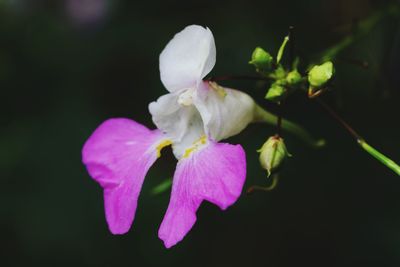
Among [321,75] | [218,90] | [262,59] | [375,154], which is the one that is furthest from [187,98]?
[375,154]

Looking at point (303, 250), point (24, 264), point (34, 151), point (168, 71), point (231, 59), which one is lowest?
point (24, 264)

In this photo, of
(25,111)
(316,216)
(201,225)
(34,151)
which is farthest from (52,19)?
(316,216)

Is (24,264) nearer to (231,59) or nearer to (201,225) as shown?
(201,225)

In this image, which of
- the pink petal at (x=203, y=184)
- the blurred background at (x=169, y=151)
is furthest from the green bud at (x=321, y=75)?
the blurred background at (x=169, y=151)

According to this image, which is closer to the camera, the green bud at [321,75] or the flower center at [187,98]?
the green bud at [321,75]

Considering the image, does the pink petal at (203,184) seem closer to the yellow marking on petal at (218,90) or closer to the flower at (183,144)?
the flower at (183,144)

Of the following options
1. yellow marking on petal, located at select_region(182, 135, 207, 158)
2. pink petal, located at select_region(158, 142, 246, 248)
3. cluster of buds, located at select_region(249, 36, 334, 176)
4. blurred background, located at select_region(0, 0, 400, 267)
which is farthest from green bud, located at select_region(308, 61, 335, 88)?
blurred background, located at select_region(0, 0, 400, 267)

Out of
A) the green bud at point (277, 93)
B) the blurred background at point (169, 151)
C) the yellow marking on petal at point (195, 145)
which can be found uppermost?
the green bud at point (277, 93)

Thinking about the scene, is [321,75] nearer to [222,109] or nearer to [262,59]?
[262,59]
